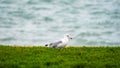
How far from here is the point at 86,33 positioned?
4800 centimetres

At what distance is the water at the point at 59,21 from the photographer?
43862 mm

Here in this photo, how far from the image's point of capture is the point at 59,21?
56.0 metres

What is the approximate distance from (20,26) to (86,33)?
6884 millimetres

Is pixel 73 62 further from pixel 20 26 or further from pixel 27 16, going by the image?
pixel 27 16

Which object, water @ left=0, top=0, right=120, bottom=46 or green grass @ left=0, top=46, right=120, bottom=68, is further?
water @ left=0, top=0, right=120, bottom=46

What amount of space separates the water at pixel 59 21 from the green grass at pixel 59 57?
17.9 meters

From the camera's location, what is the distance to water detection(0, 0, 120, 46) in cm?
4386

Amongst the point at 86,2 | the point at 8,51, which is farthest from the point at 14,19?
the point at 8,51

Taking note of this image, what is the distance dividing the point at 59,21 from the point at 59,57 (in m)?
37.2

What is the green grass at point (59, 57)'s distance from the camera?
58.5 ft

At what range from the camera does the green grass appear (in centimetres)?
1783

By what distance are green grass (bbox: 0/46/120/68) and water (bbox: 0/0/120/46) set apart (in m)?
17.9

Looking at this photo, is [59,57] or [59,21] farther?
[59,21]

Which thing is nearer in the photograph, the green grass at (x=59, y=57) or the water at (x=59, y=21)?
the green grass at (x=59, y=57)
